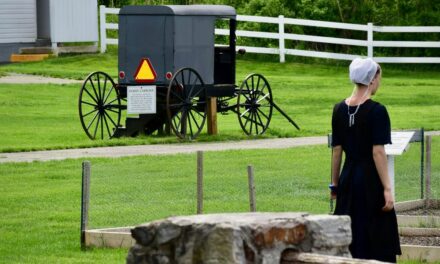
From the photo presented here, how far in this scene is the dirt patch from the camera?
1261cm

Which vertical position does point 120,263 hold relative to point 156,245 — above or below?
below

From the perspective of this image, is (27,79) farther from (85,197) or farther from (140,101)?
(85,197)

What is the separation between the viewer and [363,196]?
356 inches

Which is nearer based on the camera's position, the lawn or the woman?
the woman

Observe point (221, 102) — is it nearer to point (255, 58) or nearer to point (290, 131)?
point (290, 131)

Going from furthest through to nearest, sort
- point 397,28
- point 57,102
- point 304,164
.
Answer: point 397,28 < point 57,102 < point 304,164

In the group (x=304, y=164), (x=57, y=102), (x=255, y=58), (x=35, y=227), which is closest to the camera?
(x=35, y=227)

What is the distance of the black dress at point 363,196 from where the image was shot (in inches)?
354

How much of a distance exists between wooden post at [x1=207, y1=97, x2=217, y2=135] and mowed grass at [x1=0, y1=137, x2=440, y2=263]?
235 inches

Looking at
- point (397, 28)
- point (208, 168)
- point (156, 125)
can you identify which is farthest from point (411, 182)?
point (397, 28)

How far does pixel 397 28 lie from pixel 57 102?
10965 mm

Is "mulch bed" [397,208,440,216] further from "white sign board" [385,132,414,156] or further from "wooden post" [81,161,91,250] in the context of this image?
"wooden post" [81,161,91,250]

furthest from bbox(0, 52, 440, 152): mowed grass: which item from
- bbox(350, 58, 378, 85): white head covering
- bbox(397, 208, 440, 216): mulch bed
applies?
bbox(350, 58, 378, 85): white head covering

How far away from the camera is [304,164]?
776 inches
